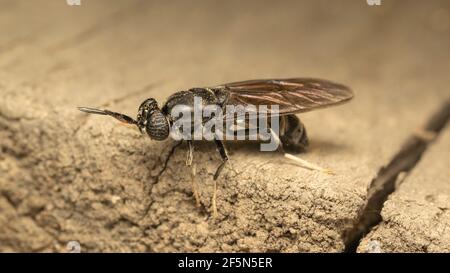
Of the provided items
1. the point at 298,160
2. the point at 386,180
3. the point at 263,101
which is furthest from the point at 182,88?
the point at 386,180

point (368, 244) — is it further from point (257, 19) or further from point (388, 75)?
point (257, 19)

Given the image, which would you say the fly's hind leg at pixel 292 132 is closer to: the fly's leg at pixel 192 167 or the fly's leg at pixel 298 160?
the fly's leg at pixel 298 160

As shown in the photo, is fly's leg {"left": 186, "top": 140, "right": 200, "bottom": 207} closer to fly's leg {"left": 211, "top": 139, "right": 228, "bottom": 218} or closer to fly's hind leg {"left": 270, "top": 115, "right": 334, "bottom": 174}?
fly's leg {"left": 211, "top": 139, "right": 228, "bottom": 218}

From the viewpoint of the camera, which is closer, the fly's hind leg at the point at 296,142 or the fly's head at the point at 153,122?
the fly's head at the point at 153,122

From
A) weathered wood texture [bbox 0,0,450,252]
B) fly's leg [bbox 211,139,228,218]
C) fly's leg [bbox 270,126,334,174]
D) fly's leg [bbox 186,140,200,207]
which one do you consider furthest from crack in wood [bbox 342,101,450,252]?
fly's leg [bbox 186,140,200,207]

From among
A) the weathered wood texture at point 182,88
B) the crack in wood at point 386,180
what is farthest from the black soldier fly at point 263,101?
the crack in wood at point 386,180

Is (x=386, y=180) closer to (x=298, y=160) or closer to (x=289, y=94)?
(x=298, y=160)
